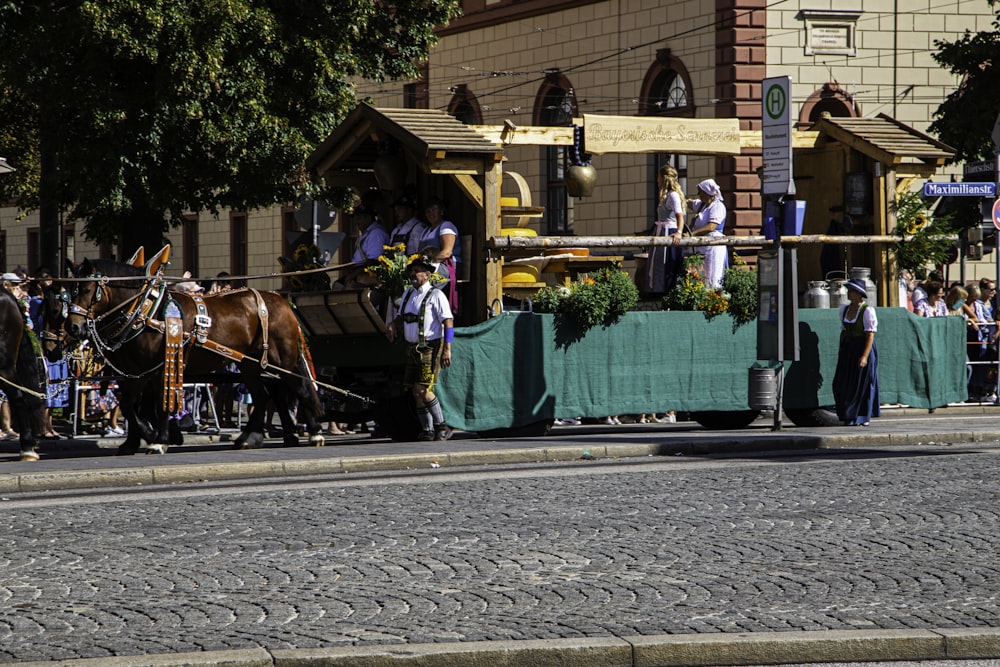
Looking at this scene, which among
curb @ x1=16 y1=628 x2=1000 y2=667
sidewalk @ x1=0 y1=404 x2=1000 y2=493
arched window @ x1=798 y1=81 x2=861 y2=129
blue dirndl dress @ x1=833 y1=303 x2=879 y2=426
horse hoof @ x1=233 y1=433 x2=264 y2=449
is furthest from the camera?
arched window @ x1=798 y1=81 x2=861 y2=129

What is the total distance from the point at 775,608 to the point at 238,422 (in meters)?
15.0

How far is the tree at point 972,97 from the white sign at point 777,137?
47.4 ft

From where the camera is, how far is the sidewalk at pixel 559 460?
6.23 m

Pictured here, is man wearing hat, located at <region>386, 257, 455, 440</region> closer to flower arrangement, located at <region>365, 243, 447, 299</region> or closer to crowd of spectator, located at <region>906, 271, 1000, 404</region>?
flower arrangement, located at <region>365, 243, 447, 299</region>

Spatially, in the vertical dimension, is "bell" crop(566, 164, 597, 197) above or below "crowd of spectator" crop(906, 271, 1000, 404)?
above

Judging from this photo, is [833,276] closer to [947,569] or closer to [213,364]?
[213,364]

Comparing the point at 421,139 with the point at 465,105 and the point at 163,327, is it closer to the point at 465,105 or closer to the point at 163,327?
the point at 163,327

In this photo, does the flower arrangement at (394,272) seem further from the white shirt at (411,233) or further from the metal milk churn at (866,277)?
the metal milk churn at (866,277)

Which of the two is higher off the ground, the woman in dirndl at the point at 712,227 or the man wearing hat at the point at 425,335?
the woman in dirndl at the point at 712,227

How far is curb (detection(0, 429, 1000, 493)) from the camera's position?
1285 centimetres

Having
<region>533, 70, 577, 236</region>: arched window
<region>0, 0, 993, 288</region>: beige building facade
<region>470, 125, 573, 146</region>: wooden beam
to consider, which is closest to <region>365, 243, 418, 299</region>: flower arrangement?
<region>470, 125, 573, 146</region>: wooden beam

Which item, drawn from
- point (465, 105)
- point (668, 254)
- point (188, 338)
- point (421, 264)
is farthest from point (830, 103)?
point (188, 338)

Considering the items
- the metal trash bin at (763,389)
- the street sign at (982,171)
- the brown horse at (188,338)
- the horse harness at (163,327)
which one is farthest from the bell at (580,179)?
the street sign at (982,171)

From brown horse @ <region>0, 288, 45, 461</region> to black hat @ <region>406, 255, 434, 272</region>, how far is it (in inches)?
145
